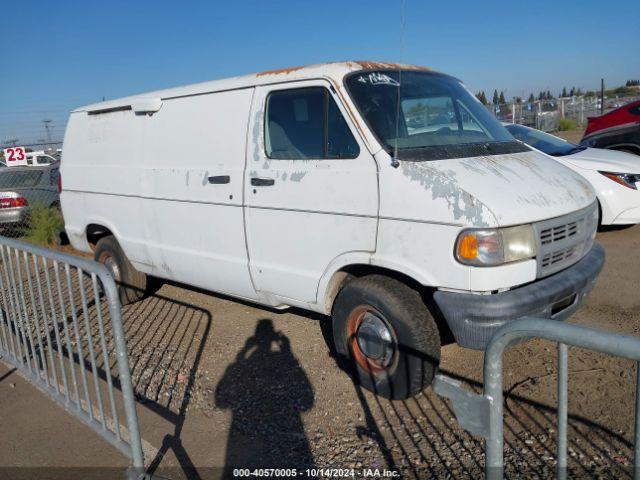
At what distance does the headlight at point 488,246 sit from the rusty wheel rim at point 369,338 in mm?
728

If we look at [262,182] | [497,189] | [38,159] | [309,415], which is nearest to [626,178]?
[497,189]

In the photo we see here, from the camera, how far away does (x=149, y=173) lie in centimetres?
520

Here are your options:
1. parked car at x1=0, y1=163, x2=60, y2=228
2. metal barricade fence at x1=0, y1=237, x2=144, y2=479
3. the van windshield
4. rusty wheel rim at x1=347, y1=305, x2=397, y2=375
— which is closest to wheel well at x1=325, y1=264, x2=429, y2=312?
rusty wheel rim at x1=347, y1=305, x2=397, y2=375

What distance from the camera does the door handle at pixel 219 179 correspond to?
175 inches

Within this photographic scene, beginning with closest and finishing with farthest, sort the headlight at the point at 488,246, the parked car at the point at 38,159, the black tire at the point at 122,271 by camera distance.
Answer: the headlight at the point at 488,246 → the black tire at the point at 122,271 → the parked car at the point at 38,159

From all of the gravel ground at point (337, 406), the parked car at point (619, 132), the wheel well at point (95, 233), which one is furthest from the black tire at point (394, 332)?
the parked car at point (619, 132)

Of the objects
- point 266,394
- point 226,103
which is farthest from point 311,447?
point 226,103

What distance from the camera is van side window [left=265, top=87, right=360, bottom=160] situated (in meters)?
3.84

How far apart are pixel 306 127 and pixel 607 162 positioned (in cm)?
491

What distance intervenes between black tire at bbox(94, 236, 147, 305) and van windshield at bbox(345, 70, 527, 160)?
3.40 m

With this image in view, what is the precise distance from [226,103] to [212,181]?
66 centimetres

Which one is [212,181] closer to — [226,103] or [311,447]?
[226,103]

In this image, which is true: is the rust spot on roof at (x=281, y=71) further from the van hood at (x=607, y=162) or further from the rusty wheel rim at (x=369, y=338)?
the van hood at (x=607, y=162)

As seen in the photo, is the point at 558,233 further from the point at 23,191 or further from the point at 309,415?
the point at 23,191
